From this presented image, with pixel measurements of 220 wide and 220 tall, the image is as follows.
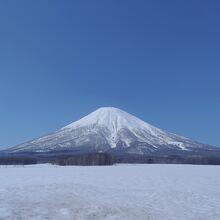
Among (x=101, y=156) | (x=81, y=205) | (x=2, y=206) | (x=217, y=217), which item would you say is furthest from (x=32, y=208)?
(x=101, y=156)

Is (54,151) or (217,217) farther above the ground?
(54,151)

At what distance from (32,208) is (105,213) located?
3121mm

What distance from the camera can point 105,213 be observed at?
14.4 m

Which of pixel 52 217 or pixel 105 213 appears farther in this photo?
pixel 105 213

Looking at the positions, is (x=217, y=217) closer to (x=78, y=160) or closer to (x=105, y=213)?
(x=105, y=213)

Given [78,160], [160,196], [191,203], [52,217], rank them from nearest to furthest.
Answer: [52,217] < [191,203] < [160,196] < [78,160]

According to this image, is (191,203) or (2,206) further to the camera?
(191,203)

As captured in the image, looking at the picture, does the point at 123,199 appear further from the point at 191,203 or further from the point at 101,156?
the point at 101,156

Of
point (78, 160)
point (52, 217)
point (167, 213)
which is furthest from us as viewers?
point (78, 160)

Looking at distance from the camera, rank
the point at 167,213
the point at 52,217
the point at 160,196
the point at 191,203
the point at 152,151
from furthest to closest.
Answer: the point at 152,151 < the point at 160,196 < the point at 191,203 < the point at 167,213 < the point at 52,217

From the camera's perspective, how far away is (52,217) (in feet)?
43.4

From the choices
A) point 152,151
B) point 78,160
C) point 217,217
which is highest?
point 152,151

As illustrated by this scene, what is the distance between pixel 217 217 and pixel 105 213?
4734 millimetres

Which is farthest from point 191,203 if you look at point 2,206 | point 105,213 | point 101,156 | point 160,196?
point 101,156
